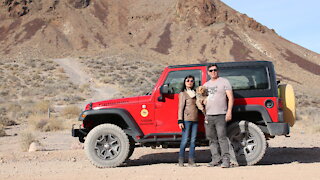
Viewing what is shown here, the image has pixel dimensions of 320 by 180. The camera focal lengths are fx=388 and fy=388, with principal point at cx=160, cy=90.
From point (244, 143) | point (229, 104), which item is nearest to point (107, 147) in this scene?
point (229, 104)

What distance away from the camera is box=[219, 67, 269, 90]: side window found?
7.70 m

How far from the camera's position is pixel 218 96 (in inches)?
282

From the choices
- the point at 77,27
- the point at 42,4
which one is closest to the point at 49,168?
the point at 77,27

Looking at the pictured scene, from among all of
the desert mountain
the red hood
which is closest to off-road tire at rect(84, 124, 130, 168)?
the red hood

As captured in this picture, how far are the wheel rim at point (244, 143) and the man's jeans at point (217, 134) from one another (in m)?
0.43

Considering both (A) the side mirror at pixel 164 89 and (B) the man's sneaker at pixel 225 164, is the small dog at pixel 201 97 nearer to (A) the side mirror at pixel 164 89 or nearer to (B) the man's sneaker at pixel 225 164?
(A) the side mirror at pixel 164 89

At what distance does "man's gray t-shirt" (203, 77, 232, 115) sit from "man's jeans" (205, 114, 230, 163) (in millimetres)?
118

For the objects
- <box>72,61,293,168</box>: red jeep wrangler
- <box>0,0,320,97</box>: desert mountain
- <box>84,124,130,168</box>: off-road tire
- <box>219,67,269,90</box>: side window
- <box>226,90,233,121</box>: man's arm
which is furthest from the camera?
<box>0,0,320,97</box>: desert mountain

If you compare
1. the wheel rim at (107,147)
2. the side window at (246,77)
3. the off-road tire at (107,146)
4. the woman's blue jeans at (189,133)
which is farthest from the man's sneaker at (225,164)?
the wheel rim at (107,147)

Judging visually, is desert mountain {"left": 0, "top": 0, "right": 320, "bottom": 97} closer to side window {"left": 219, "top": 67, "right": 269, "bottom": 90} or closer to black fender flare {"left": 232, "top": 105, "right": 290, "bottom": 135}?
side window {"left": 219, "top": 67, "right": 269, "bottom": 90}

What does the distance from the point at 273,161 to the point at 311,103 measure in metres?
34.3

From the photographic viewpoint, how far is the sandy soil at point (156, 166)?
6.42 meters

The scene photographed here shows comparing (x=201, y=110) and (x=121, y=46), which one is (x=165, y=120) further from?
(x=121, y=46)

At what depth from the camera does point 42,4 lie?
A: 95.2m
